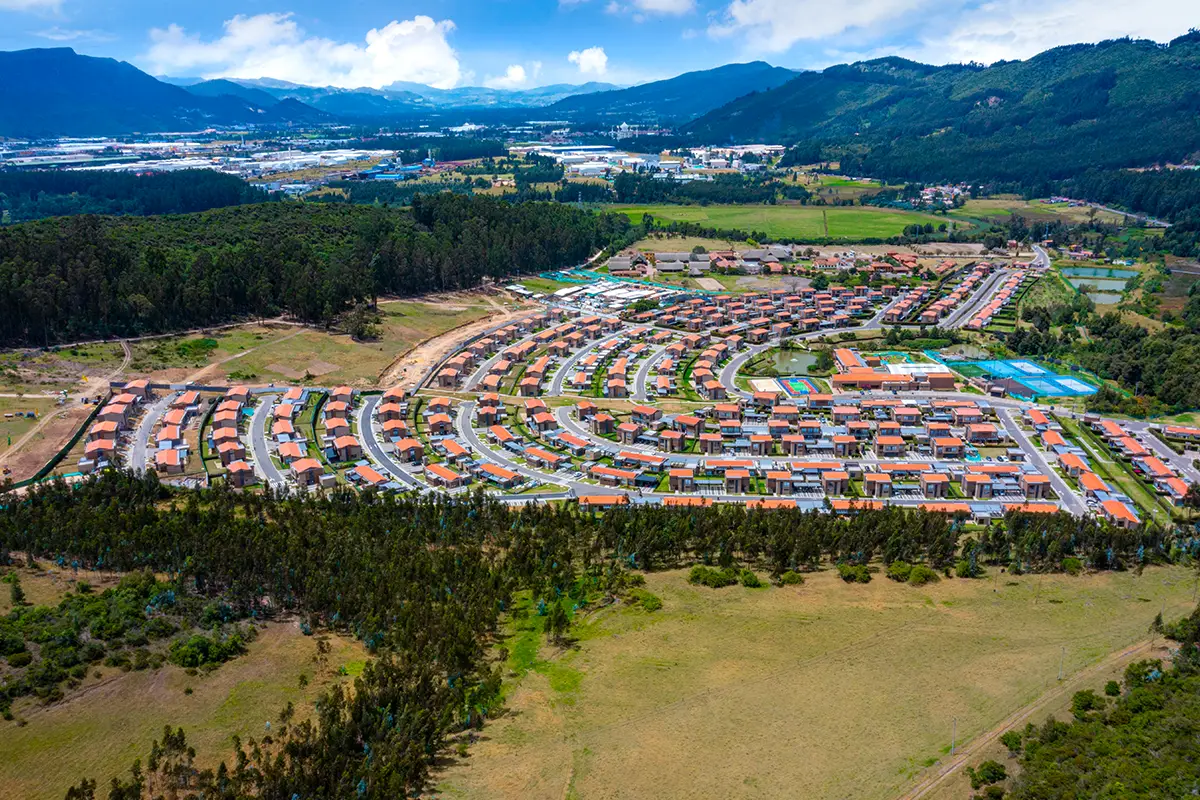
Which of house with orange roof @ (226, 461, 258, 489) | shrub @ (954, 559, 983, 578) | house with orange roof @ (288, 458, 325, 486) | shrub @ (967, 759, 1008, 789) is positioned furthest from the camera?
house with orange roof @ (288, 458, 325, 486)

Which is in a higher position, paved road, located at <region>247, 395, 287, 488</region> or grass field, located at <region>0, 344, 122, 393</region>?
grass field, located at <region>0, 344, 122, 393</region>

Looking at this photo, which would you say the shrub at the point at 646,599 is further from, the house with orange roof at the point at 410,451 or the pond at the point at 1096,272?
the pond at the point at 1096,272

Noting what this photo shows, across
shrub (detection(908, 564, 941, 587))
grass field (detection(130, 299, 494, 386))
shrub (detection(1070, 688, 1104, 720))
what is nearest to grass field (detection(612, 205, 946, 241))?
grass field (detection(130, 299, 494, 386))

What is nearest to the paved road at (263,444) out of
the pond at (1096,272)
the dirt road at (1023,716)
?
the dirt road at (1023,716)

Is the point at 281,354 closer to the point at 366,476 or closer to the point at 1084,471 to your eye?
the point at 366,476

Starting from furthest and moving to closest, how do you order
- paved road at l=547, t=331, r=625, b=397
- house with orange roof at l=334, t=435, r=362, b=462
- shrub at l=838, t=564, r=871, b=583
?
paved road at l=547, t=331, r=625, b=397, house with orange roof at l=334, t=435, r=362, b=462, shrub at l=838, t=564, r=871, b=583

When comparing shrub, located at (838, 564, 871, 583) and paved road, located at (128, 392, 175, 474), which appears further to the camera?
paved road, located at (128, 392, 175, 474)

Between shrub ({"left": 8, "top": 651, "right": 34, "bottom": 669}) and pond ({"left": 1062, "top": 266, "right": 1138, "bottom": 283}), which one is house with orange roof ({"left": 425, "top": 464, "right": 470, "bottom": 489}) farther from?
pond ({"left": 1062, "top": 266, "right": 1138, "bottom": 283})
